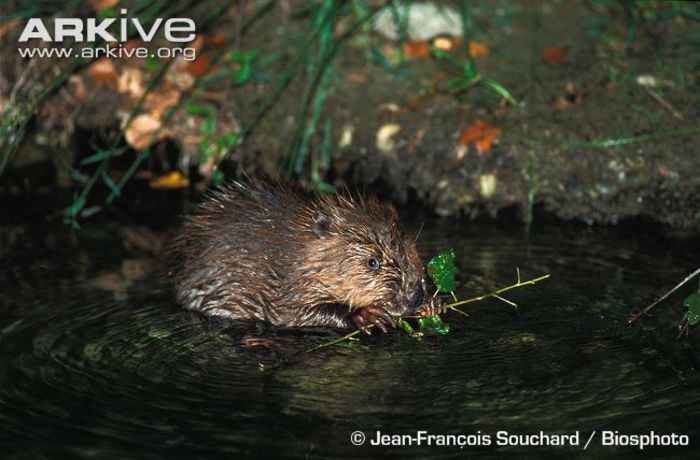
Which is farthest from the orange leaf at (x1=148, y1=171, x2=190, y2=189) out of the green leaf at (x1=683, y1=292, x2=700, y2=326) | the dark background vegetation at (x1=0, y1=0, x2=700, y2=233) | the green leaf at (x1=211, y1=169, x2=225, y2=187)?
the green leaf at (x1=683, y1=292, x2=700, y2=326)

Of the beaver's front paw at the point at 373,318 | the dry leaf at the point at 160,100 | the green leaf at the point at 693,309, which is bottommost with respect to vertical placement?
the beaver's front paw at the point at 373,318

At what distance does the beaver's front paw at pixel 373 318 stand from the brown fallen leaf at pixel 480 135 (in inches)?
78.8

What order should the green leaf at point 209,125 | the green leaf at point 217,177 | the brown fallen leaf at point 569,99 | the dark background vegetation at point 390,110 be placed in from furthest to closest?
the green leaf at point 209,125 → the brown fallen leaf at point 569,99 → the green leaf at point 217,177 → the dark background vegetation at point 390,110

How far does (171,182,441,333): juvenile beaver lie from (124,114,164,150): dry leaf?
1.92 m

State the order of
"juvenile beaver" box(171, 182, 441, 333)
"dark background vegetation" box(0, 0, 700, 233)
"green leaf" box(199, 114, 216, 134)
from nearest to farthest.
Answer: "juvenile beaver" box(171, 182, 441, 333)
"dark background vegetation" box(0, 0, 700, 233)
"green leaf" box(199, 114, 216, 134)

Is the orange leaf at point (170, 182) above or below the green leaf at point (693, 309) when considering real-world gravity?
above

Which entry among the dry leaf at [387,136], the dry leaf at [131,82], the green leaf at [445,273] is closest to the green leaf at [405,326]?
the green leaf at [445,273]

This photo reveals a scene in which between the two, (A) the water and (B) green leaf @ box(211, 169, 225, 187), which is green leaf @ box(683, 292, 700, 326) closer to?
(A) the water

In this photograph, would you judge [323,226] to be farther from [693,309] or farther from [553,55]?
[553,55]

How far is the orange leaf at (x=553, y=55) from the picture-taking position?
7246 mm

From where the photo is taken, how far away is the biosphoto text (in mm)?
7207

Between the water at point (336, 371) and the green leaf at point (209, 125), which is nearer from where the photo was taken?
the water at point (336, 371)

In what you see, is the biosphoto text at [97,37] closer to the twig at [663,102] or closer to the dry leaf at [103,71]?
the dry leaf at [103,71]

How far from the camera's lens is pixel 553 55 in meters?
7.28
